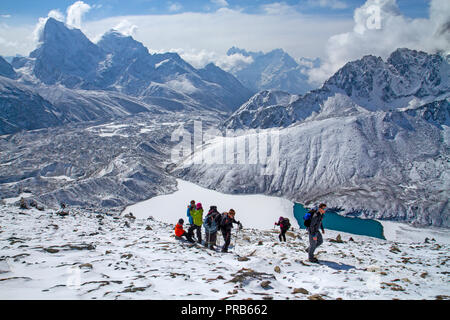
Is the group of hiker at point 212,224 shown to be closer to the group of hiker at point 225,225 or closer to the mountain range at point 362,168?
the group of hiker at point 225,225

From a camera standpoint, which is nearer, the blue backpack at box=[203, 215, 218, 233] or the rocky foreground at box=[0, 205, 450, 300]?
the rocky foreground at box=[0, 205, 450, 300]

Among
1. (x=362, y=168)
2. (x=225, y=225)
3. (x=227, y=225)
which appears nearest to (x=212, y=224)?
(x=225, y=225)

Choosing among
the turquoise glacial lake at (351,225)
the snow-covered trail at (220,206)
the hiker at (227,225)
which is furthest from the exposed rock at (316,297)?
the turquoise glacial lake at (351,225)

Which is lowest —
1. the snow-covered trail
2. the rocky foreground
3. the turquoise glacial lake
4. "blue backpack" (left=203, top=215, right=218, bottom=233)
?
the turquoise glacial lake

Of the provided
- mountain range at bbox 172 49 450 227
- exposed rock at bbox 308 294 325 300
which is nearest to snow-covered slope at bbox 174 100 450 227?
mountain range at bbox 172 49 450 227

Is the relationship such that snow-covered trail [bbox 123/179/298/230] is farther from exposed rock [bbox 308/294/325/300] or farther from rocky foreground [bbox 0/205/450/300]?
exposed rock [bbox 308/294/325/300]

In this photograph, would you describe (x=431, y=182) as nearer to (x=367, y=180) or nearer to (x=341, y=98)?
(x=367, y=180)
